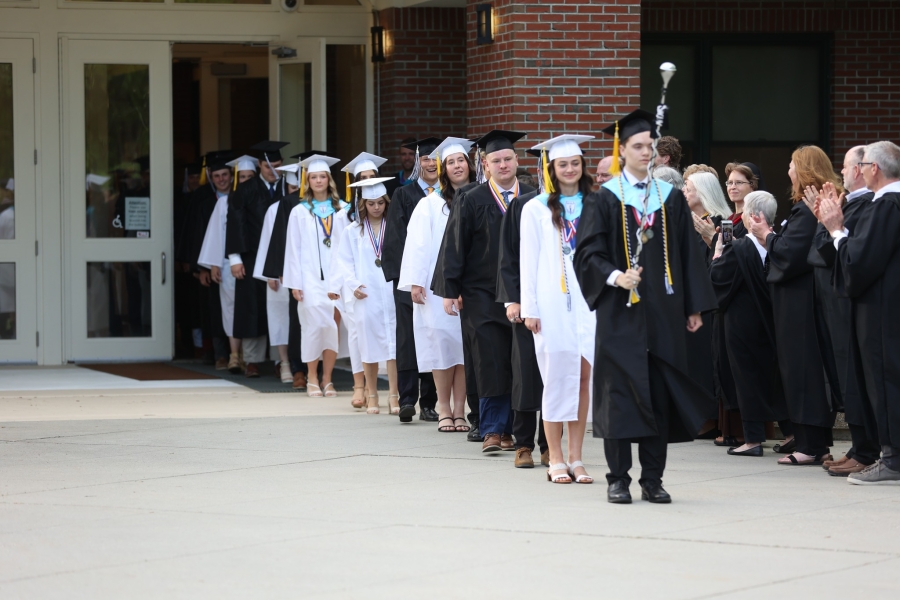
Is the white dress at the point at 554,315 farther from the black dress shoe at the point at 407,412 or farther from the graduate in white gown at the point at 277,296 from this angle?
the graduate in white gown at the point at 277,296

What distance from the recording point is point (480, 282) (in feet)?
29.1

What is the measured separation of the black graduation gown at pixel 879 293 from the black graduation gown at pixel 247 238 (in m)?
7.14

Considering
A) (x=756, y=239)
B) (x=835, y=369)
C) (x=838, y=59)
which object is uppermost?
(x=838, y=59)

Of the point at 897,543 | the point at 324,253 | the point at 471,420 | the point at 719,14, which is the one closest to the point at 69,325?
the point at 324,253

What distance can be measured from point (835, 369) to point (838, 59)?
6786 mm

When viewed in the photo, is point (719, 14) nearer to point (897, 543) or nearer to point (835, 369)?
point (835, 369)

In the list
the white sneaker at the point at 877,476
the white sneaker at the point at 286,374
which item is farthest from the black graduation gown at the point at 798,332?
the white sneaker at the point at 286,374

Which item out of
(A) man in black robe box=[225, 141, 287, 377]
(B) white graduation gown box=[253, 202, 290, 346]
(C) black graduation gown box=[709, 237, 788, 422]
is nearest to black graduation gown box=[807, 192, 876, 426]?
(C) black graduation gown box=[709, 237, 788, 422]

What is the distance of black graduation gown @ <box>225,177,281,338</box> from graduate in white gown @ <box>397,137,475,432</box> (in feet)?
13.2

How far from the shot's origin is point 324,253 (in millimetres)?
12070

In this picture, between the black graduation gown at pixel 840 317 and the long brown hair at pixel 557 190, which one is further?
the black graduation gown at pixel 840 317

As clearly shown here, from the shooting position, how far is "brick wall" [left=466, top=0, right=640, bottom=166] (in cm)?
1201

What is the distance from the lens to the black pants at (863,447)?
26.4 ft

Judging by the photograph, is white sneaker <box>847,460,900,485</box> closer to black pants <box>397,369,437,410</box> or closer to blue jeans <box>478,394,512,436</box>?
blue jeans <box>478,394,512,436</box>
